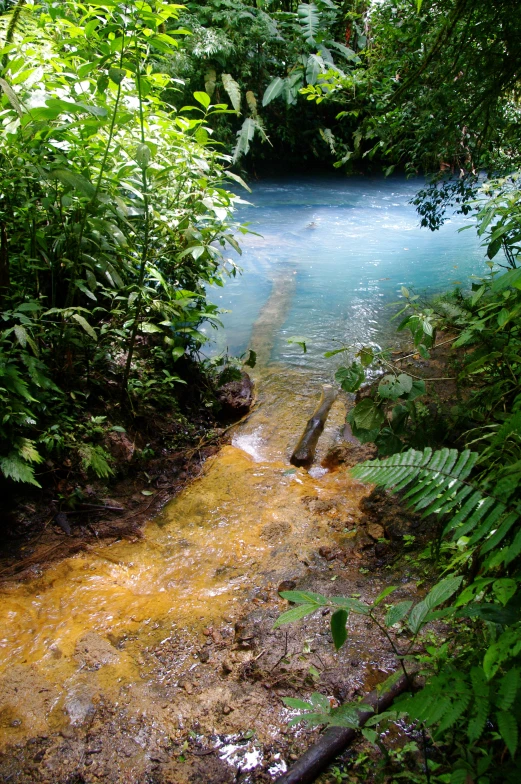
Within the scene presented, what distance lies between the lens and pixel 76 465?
3246 mm

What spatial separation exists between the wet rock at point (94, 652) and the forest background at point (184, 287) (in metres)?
0.91

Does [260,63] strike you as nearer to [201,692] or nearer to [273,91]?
[273,91]

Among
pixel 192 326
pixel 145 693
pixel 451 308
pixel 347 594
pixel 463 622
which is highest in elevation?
pixel 451 308

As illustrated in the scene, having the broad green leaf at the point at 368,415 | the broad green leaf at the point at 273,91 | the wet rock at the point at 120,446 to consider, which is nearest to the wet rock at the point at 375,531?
the broad green leaf at the point at 368,415

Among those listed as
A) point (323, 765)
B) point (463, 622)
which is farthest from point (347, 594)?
point (323, 765)

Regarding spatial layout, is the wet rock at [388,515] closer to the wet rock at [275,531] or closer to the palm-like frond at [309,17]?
the wet rock at [275,531]

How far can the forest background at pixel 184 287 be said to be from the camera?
4.81ft

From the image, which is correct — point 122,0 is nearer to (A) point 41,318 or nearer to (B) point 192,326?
(A) point 41,318

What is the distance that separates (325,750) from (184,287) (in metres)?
3.54

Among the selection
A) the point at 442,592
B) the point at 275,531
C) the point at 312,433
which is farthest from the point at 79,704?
the point at 312,433

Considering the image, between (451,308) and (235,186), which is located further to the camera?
(235,186)

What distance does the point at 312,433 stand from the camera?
4.18 meters

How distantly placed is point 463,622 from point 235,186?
13962 mm

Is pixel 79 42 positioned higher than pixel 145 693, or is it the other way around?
pixel 79 42
